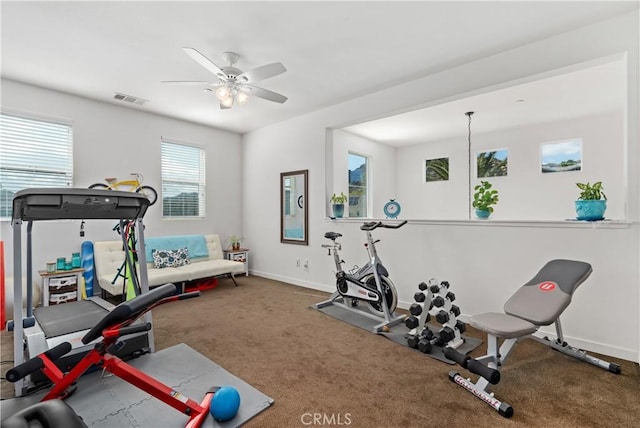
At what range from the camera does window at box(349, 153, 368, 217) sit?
6.32 meters

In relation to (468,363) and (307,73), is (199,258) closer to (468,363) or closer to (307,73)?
(307,73)

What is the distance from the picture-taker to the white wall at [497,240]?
2.53 m

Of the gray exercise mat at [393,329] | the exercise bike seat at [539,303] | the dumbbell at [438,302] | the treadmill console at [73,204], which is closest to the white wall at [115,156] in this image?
the treadmill console at [73,204]

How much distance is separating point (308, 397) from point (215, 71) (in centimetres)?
283

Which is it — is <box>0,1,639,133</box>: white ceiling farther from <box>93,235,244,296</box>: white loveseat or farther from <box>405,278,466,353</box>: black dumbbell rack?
<box>405,278,466,353</box>: black dumbbell rack

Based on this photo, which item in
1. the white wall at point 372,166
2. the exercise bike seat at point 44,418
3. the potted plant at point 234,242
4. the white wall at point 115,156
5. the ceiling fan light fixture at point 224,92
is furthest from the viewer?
the potted plant at point 234,242

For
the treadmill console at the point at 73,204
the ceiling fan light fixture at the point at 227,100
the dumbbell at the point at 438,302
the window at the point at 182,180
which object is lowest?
the dumbbell at the point at 438,302

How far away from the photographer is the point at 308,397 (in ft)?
6.63

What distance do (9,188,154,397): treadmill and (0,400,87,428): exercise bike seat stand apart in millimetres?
468

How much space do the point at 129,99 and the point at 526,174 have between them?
7.04 m

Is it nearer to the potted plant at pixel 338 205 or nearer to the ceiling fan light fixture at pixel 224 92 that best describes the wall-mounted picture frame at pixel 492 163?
the potted plant at pixel 338 205

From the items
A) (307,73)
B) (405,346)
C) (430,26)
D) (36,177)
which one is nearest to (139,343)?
(405,346)

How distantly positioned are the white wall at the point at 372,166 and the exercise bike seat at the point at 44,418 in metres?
4.50

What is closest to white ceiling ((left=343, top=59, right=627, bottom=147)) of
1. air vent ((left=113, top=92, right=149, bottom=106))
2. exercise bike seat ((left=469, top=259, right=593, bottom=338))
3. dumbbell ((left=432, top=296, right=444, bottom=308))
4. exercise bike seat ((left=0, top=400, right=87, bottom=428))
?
exercise bike seat ((left=469, top=259, right=593, bottom=338))
